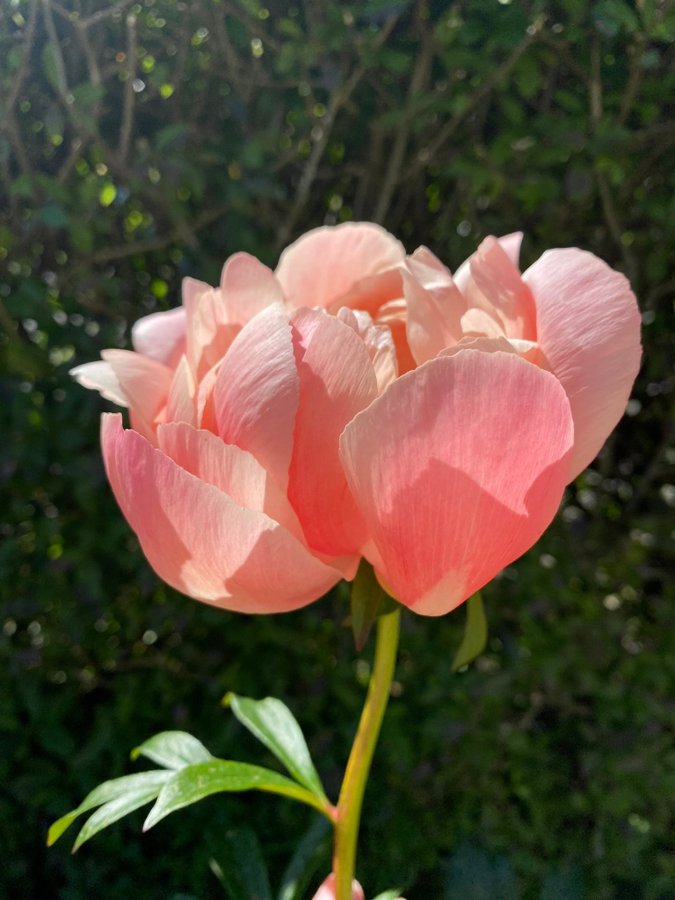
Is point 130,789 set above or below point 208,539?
below

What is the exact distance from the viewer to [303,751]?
18.8 inches

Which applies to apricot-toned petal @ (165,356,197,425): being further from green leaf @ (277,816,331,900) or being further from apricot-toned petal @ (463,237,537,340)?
green leaf @ (277,816,331,900)

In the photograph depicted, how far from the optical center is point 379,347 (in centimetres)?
35

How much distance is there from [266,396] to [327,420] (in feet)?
0.09

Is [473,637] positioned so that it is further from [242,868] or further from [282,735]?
[242,868]

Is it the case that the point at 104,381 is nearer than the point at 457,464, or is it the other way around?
the point at 457,464

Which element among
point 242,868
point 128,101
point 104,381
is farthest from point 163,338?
point 128,101

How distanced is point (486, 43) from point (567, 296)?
0.66 meters

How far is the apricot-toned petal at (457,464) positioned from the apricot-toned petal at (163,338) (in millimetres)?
198

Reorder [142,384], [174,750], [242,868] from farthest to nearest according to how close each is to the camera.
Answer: [242,868]
[174,750]
[142,384]

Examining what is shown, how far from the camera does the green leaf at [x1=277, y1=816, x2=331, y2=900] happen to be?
0.62m

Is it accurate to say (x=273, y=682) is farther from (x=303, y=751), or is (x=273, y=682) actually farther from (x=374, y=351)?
(x=374, y=351)

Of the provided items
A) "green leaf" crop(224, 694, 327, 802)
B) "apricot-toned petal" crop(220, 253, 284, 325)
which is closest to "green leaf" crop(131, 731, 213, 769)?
"green leaf" crop(224, 694, 327, 802)

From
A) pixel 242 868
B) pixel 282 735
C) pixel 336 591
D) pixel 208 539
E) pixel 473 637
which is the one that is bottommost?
pixel 336 591
